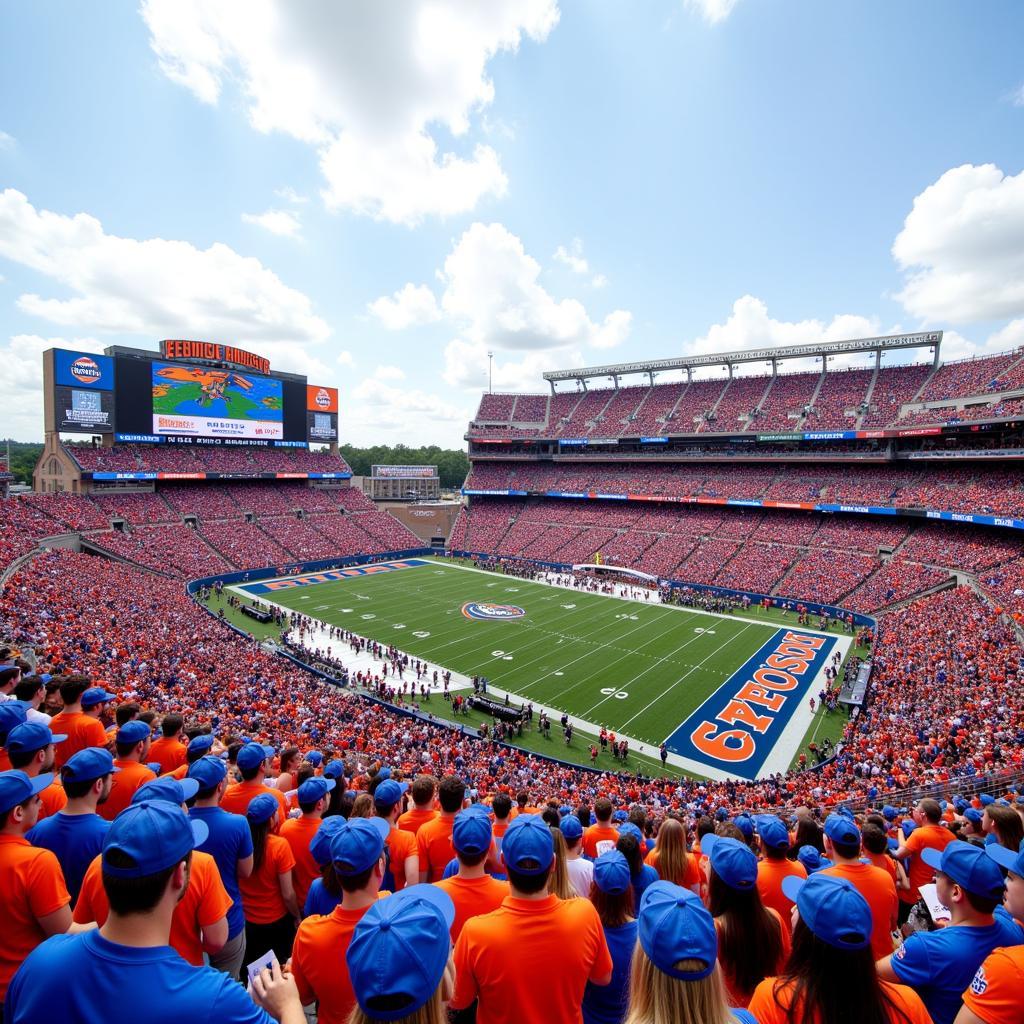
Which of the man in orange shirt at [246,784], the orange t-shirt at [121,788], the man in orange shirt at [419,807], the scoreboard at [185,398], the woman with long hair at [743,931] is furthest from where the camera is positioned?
the scoreboard at [185,398]

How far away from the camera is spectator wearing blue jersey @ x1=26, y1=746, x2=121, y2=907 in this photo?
12.5 ft

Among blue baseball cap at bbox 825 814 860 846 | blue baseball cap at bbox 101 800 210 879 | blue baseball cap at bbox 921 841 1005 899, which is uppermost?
blue baseball cap at bbox 101 800 210 879

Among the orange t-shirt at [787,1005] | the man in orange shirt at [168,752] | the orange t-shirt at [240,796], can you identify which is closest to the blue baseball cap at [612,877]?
the orange t-shirt at [787,1005]

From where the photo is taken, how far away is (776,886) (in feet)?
15.3

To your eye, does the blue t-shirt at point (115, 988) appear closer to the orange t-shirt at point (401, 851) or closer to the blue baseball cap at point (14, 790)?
the blue baseball cap at point (14, 790)

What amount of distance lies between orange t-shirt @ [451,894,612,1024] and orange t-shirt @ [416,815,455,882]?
2.40 meters

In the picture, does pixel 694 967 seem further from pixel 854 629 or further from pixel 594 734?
pixel 854 629

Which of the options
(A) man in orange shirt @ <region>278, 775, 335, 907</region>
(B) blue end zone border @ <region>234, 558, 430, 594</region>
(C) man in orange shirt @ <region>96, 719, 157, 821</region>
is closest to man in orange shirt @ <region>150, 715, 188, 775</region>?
(C) man in orange shirt @ <region>96, 719, 157, 821</region>

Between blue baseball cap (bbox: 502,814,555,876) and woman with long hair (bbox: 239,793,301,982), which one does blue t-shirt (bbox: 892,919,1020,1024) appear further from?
woman with long hair (bbox: 239,793,301,982)

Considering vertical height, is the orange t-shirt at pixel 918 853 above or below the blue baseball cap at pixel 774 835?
below

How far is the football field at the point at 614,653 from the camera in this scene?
20.6 meters

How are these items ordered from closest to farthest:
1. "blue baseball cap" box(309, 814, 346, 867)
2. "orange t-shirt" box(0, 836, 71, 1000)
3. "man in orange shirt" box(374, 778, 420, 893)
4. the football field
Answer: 1. "orange t-shirt" box(0, 836, 71, 1000)
2. "blue baseball cap" box(309, 814, 346, 867)
3. "man in orange shirt" box(374, 778, 420, 893)
4. the football field

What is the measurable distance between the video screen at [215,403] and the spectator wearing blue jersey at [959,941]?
54.9 metres

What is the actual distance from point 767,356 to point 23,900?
5683 cm
